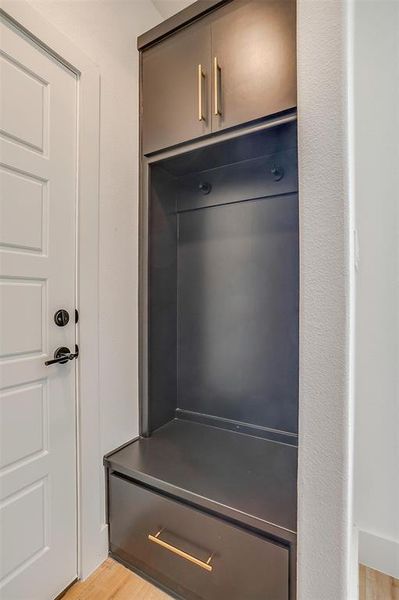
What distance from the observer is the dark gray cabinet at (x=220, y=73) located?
1085mm

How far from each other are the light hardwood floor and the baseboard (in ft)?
0.08

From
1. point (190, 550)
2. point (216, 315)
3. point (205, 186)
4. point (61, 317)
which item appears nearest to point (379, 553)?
point (190, 550)

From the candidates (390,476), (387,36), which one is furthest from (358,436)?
(387,36)

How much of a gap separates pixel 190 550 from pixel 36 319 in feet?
3.38

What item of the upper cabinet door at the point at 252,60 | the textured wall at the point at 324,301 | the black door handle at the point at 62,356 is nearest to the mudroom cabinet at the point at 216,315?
the upper cabinet door at the point at 252,60

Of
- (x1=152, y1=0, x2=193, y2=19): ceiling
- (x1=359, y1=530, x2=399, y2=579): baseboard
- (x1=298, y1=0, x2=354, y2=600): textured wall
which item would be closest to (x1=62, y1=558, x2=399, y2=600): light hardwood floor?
(x1=359, y1=530, x2=399, y2=579): baseboard

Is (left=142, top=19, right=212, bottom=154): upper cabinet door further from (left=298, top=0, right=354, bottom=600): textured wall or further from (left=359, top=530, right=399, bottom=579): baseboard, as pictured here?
(left=359, top=530, right=399, bottom=579): baseboard

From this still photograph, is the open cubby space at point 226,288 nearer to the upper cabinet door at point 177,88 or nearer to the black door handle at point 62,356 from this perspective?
the upper cabinet door at point 177,88

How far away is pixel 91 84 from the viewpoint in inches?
48.1

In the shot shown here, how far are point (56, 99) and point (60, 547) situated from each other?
67.6 inches

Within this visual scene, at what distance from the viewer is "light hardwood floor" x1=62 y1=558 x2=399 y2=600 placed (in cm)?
113

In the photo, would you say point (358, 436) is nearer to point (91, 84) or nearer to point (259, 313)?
point (259, 313)

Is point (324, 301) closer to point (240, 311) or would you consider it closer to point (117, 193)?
point (240, 311)

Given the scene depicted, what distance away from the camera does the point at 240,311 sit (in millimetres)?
1563
